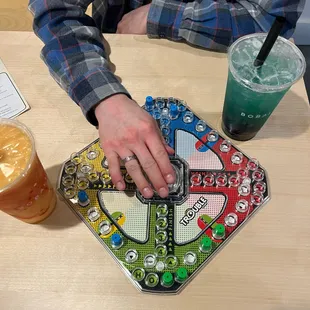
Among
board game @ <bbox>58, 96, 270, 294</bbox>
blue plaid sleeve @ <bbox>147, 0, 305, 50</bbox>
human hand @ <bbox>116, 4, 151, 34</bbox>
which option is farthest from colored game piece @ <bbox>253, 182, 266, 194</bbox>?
human hand @ <bbox>116, 4, 151, 34</bbox>

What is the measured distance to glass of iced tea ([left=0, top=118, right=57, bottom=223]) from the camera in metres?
0.44

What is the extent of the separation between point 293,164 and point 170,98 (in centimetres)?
25

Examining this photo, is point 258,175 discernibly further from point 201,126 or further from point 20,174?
point 20,174

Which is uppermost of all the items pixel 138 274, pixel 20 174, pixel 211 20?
pixel 211 20

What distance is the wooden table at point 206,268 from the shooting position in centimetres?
48

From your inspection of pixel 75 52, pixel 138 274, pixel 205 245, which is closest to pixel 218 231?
pixel 205 245

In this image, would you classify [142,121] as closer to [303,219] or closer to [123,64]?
[123,64]

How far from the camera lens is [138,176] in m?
0.55

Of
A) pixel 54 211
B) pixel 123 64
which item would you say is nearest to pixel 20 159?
pixel 54 211

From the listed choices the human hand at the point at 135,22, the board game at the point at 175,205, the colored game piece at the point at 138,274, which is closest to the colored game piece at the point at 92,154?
the board game at the point at 175,205

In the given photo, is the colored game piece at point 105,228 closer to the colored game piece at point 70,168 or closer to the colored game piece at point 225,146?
the colored game piece at point 70,168

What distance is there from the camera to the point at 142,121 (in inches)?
23.1

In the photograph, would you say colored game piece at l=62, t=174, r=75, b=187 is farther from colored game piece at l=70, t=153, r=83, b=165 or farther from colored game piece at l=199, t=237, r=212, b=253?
colored game piece at l=199, t=237, r=212, b=253

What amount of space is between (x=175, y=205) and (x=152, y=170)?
0.22 ft
